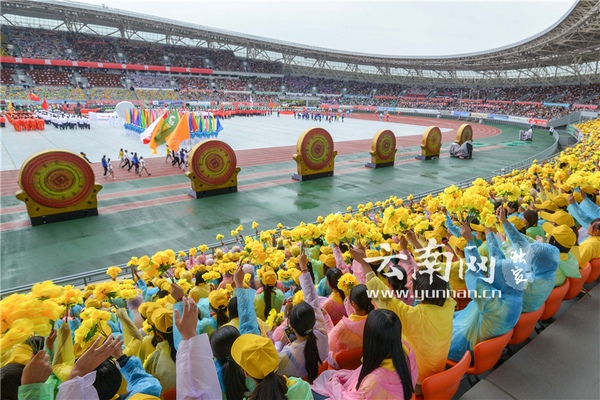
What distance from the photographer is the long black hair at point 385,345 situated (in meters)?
2.28

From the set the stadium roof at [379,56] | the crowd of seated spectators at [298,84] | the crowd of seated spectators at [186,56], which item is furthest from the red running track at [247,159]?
the crowd of seated spectators at [186,56]

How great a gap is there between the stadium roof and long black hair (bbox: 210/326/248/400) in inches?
1342

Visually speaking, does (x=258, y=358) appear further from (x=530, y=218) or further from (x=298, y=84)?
(x=298, y=84)

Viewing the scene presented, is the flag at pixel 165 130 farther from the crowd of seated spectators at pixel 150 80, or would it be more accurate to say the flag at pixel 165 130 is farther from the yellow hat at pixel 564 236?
the crowd of seated spectators at pixel 150 80

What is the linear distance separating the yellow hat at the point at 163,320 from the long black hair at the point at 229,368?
0.55m

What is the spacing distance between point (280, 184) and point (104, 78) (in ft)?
166

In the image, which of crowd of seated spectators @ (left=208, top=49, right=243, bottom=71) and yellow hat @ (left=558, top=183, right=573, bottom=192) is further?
crowd of seated spectators @ (left=208, top=49, right=243, bottom=71)

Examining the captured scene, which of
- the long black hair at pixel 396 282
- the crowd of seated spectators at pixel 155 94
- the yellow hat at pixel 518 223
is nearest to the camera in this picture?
the long black hair at pixel 396 282

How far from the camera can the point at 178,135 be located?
19391mm

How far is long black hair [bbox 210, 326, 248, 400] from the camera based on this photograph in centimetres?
262

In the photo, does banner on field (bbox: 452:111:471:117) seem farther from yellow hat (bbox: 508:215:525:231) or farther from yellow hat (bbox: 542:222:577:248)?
yellow hat (bbox: 542:222:577:248)

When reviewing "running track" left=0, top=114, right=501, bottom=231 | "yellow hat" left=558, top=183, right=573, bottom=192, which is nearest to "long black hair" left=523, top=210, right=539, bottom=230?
"yellow hat" left=558, top=183, right=573, bottom=192

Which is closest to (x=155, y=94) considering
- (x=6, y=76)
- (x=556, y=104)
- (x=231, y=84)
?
(x=231, y=84)

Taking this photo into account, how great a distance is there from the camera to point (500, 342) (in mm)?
3250
